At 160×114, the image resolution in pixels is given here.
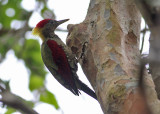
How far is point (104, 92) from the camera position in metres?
2.25

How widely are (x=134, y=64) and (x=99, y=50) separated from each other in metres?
0.38

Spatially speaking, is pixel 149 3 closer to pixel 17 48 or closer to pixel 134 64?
pixel 134 64

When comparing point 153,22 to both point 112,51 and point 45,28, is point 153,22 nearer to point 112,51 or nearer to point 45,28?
point 112,51

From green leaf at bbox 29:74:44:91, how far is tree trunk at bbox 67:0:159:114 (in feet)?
2.20

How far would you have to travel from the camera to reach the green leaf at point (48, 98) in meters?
3.40

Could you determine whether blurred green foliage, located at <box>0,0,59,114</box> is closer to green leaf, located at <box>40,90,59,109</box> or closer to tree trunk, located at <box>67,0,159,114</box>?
green leaf, located at <box>40,90,59,109</box>

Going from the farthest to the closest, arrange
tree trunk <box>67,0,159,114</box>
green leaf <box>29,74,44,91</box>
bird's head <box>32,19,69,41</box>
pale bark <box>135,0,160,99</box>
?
bird's head <box>32,19,69,41</box> → green leaf <box>29,74,44,91</box> → tree trunk <box>67,0,159,114</box> → pale bark <box>135,0,160,99</box>

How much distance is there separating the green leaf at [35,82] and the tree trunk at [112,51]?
0.67 metres

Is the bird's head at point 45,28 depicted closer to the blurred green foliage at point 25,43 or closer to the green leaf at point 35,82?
the blurred green foliage at point 25,43

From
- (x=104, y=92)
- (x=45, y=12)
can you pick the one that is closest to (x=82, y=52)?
(x=104, y=92)

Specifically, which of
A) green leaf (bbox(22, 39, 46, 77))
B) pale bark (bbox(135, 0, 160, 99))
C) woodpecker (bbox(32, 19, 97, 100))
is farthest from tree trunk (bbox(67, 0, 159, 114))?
pale bark (bbox(135, 0, 160, 99))

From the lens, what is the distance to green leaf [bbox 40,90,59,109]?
3.40m

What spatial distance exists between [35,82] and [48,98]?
1.02 ft

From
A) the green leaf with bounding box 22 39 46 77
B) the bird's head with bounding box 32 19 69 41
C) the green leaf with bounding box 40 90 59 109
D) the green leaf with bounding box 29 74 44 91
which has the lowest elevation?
the green leaf with bounding box 40 90 59 109
